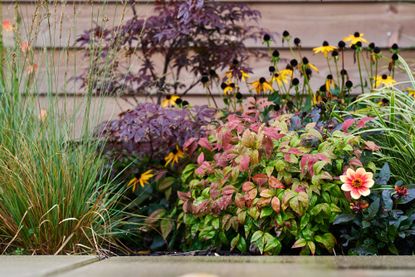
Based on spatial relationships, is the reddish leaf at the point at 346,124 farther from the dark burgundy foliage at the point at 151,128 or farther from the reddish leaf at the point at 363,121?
the dark burgundy foliage at the point at 151,128

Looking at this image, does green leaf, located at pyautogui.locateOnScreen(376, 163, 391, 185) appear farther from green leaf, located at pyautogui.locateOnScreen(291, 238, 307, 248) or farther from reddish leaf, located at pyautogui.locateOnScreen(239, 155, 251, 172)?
reddish leaf, located at pyautogui.locateOnScreen(239, 155, 251, 172)

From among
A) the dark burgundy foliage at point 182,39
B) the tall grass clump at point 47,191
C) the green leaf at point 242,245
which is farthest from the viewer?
the dark burgundy foliage at point 182,39

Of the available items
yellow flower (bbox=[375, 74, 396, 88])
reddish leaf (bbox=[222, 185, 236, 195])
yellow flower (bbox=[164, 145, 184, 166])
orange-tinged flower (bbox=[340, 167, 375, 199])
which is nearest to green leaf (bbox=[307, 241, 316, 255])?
orange-tinged flower (bbox=[340, 167, 375, 199])

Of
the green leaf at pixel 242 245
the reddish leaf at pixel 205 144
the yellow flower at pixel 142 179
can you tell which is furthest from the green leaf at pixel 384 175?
the yellow flower at pixel 142 179

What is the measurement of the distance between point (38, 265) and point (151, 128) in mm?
1461

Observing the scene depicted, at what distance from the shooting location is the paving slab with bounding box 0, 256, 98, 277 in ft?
6.89

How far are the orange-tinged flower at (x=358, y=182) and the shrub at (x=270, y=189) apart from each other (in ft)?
0.33

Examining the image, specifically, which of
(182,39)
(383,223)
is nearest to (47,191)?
(383,223)

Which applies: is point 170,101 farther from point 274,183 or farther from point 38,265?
point 38,265

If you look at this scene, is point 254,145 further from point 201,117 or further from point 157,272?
point 157,272

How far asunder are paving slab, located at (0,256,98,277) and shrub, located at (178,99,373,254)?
0.83 metres

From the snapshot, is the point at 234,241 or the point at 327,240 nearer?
the point at 327,240

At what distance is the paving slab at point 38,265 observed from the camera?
6.89 ft

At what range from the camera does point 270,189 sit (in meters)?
3.19
